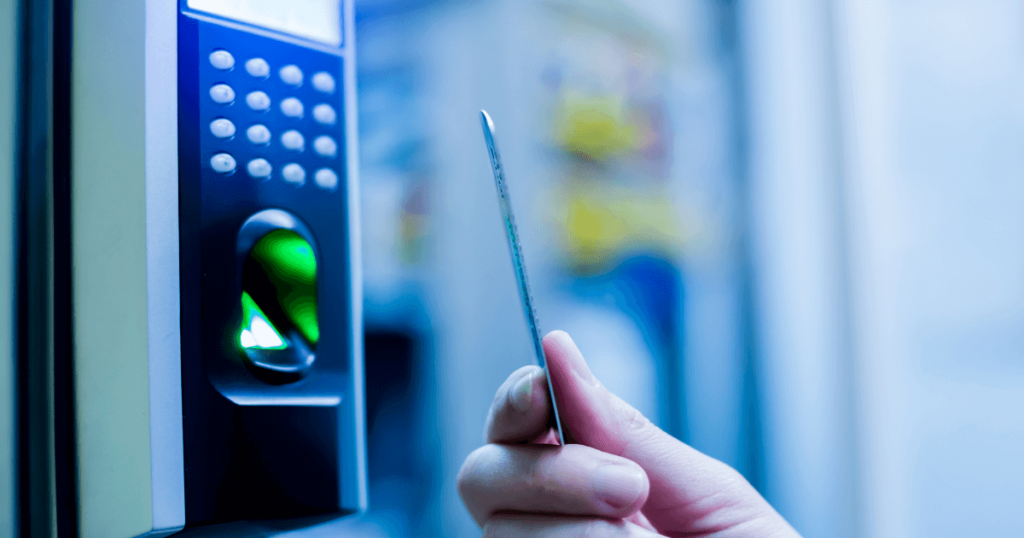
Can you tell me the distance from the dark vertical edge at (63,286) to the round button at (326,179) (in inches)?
4.9

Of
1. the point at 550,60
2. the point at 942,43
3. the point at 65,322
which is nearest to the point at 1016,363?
the point at 942,43

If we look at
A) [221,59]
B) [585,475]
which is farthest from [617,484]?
[221,59]

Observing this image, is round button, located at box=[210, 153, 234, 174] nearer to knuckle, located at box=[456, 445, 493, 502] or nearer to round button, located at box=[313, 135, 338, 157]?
round button, located at box=[313, 135, 338, 157]

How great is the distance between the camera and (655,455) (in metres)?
0.46

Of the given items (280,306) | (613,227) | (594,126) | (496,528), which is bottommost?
(496,528)

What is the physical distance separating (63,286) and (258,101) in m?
0.14

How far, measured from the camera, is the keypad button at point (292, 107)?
358 millimetres

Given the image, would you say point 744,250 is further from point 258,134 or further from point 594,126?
point 258,134

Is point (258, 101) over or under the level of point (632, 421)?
over

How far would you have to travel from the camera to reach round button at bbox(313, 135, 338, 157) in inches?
14.6

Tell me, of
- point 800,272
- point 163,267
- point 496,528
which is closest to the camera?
point 163,267

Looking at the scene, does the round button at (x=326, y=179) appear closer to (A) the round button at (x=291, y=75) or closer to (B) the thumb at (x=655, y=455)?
(A) the round button at (x=291, y=75)

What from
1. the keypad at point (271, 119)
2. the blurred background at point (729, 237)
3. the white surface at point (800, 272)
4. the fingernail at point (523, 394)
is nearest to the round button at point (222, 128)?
the keypad at point (271, 119)

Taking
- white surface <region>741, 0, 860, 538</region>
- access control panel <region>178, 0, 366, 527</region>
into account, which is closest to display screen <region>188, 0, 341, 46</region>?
access control panel <region>178, 0, 366, 527</region>
